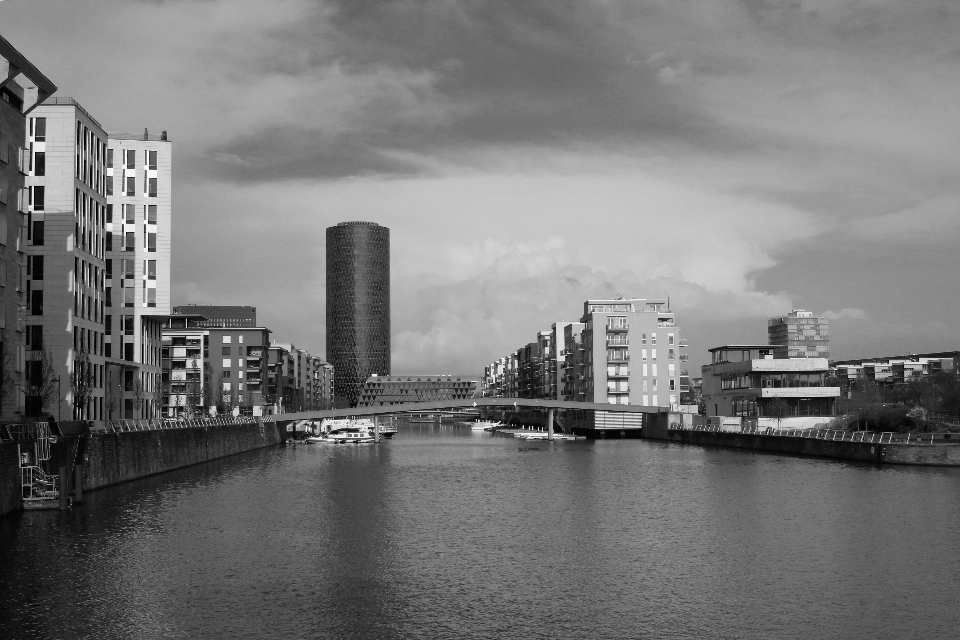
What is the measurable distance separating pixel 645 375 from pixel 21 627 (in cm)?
12819

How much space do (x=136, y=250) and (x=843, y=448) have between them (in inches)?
2691

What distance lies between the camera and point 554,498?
186 feet

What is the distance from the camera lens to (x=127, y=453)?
6488 cm

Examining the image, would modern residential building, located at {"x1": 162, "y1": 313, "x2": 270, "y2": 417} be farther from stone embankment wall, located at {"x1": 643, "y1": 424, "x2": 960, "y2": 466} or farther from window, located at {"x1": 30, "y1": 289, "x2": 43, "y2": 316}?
stone embankment wall, located at {"x1": 643, "y1": 424, "x2": 960, "y2": 466}

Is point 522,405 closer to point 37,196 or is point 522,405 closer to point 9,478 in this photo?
point 37,196

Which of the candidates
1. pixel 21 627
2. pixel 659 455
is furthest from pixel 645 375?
pixel 21 627

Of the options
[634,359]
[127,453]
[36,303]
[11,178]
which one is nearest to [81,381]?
[36,303]

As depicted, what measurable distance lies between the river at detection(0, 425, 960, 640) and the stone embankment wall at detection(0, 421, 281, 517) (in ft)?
4.90

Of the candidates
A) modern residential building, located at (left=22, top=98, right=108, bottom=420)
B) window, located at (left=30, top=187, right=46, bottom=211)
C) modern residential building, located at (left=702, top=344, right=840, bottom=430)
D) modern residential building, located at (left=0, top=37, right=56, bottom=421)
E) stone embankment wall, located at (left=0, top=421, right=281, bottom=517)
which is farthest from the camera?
modern residential building, located at (left=702, top=344, right=840, bottom=430)

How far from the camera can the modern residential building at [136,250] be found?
96.8 m

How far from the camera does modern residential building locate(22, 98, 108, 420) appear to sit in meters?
76.8

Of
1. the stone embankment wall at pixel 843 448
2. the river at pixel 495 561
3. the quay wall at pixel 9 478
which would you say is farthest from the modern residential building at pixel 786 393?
the quay wall at pixel 9 478

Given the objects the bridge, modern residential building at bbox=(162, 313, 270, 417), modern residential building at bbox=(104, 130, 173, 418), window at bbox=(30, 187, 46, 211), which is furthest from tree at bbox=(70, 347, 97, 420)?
the bridge

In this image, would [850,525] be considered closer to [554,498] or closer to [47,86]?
[554,498]
